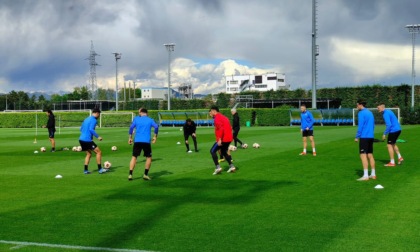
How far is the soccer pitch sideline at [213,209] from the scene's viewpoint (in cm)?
759

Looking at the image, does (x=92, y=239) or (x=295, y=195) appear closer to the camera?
(x=92, y=239)

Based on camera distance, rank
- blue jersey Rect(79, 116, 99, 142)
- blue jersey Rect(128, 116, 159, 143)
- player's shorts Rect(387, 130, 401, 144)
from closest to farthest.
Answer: blue jersey Rect(128, 116, 159, 143) < blue jersey Rect(79, 116, 99, 142) < player's shorts Rect(387, 130, 401, 144)

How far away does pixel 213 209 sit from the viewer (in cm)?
1003

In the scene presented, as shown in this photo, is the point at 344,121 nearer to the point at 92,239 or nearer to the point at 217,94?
the point at 217,94

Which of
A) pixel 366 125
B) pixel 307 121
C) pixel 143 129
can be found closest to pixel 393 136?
pixel 366 125

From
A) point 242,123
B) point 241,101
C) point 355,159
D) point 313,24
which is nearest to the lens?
point 355,159

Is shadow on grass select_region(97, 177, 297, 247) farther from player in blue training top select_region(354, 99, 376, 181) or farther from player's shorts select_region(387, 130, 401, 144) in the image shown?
player's shorts select_region(387, 130, 401, 144)

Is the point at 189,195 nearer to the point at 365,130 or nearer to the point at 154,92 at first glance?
the point at 365,130

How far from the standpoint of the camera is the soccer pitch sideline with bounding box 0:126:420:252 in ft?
24.9

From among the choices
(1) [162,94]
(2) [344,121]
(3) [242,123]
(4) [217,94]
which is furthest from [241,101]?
(1) [162,94]

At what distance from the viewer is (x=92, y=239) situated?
785 centimetres

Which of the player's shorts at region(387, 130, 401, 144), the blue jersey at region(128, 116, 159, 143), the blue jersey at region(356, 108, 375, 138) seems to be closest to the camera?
the blue jersey at region(356, 108, 375, 138)

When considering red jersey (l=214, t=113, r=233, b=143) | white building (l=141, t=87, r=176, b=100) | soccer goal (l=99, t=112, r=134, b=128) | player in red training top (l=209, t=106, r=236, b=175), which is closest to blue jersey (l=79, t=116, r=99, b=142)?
player in red training top (l=209, t=106, r=236, b=175)

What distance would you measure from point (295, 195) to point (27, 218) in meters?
5.76
